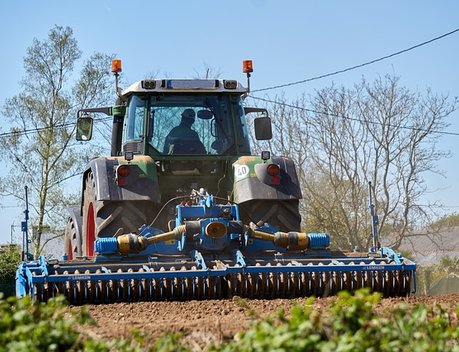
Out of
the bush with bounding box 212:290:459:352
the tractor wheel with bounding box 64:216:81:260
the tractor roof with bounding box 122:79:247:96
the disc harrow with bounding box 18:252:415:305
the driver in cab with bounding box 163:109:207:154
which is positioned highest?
the tractor roof with bounding box 122:79:247:96

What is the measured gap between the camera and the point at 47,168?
29250mm

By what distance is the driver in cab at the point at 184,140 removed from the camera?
33.8ft

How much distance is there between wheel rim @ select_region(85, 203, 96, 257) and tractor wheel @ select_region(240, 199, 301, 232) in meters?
1.65

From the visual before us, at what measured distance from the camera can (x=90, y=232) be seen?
35.4 ft

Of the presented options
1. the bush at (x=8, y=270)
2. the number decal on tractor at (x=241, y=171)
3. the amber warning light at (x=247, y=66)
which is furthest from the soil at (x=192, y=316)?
the bush at (x=8, y=270)

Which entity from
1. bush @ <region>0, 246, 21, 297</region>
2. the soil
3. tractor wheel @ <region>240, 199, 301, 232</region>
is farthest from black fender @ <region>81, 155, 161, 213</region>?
bush @ <region>0, 246, 21, 297</region>

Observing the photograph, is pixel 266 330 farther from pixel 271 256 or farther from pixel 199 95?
pixel 199 95

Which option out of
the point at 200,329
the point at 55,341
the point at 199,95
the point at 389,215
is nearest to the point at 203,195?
the point at 199,95

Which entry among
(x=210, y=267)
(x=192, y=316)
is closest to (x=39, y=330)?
(x=192, y=316)

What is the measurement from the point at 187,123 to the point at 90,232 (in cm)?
159

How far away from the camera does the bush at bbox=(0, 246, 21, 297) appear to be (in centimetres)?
2011

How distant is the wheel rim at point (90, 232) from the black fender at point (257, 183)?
1582 mm

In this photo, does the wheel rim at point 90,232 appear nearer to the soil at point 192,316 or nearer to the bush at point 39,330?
the soil at point 192,316

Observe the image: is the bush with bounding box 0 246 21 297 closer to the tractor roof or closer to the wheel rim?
the wheel rim
